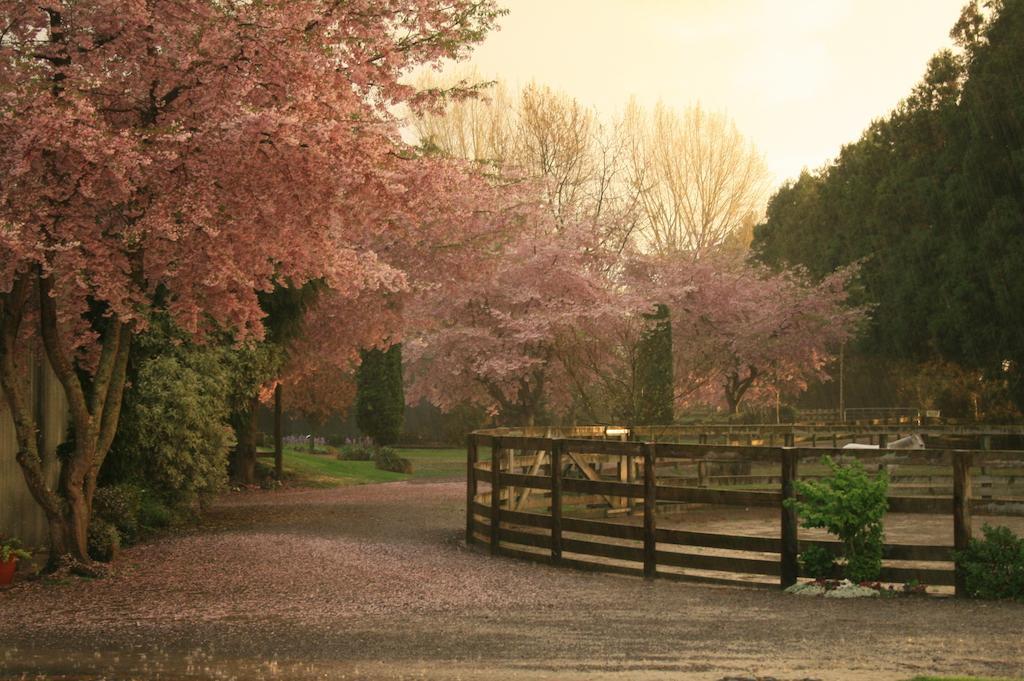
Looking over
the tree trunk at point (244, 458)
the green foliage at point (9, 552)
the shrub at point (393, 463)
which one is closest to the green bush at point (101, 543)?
the green foliage at point (9, 552)

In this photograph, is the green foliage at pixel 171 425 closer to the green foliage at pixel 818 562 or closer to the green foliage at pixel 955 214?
the green foliage at pixel 818 562

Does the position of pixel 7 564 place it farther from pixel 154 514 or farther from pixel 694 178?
pixel 694 178

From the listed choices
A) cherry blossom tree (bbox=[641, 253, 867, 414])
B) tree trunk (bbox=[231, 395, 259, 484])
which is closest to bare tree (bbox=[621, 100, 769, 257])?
cherry blossom tree (bbox=[641, 253, 867, 414])

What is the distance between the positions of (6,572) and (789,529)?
323 inches

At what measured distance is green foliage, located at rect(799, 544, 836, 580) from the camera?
11367 mm

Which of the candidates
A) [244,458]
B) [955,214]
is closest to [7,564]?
[244,458]

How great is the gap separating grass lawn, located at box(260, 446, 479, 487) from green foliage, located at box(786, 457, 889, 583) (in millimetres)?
19244

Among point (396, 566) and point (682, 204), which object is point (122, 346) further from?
point (682, 204)

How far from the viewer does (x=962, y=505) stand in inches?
433

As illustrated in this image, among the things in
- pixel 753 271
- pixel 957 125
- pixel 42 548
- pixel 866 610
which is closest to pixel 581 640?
pixel 866 610

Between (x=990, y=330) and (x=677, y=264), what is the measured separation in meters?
10.6

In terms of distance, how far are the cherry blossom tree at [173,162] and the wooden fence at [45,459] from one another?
3.23ft

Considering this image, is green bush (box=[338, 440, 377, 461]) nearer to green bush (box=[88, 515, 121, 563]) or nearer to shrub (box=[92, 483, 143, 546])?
shrub (box=[92, 483, 143, 546])

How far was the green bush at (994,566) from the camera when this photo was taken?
1072 cm
